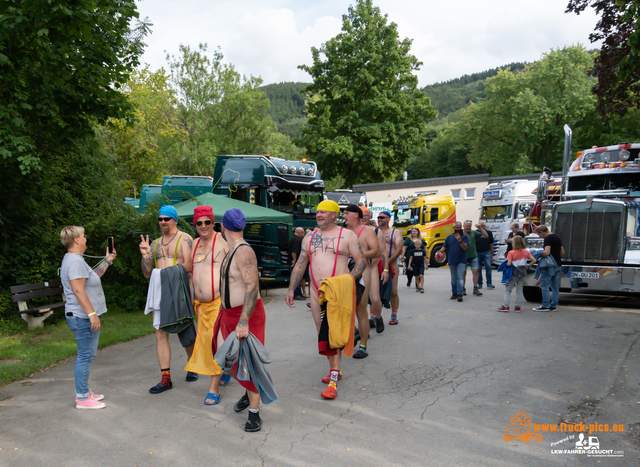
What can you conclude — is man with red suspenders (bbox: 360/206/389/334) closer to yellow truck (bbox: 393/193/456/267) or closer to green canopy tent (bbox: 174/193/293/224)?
green canopy tent (bbox: 174/193/293/224)

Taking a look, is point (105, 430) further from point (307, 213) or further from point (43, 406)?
point (307, 213)

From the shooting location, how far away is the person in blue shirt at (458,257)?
11250 millimetres

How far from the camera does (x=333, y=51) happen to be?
34625mm

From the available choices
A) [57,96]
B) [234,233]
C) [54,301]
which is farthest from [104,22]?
[234,233]

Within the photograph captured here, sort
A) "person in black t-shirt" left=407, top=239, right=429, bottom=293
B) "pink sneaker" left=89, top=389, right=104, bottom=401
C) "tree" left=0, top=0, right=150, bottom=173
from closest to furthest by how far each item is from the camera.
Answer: "pink sneaker" left=89, top=389, right=104, bottom=401, "tree" left=0, top=0, right=150, bottom=173, "person in black t-shirt" left=407, top=239, right=429, bottom=293

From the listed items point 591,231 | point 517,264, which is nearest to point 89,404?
point 517,264

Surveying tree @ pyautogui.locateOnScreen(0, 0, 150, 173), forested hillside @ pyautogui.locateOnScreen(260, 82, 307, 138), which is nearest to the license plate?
tree @ pyautogui.locateOnScreen(0, 0, 150, 173)

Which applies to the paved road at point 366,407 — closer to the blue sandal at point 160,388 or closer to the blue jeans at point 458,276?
the blue sandal at point 160,388

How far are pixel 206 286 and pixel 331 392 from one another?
1620mm

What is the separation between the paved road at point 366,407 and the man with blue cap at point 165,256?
0.87 feet

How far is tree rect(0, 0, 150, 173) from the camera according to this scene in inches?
259

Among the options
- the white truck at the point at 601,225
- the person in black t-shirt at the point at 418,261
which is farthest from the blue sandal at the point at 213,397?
the person in black t-shirt at the point at 418,261

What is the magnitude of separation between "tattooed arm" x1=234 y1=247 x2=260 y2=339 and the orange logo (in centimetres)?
227

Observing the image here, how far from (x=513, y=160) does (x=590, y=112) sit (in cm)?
750
